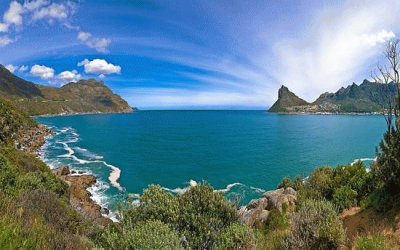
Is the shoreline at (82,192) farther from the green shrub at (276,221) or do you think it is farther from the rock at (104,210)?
the green shrub at (276,221)

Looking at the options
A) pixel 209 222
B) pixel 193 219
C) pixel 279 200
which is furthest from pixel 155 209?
pixel 279 200

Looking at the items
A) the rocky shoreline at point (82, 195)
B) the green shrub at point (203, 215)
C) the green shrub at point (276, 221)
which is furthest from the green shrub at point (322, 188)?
the rocky shoreline at point (82, 195)

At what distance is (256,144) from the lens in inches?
3708

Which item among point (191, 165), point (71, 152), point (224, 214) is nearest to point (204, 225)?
point (224, 214)

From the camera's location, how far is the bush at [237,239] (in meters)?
11.0

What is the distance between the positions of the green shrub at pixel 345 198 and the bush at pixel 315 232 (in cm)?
871

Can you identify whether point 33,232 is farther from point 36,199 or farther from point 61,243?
point 36,199

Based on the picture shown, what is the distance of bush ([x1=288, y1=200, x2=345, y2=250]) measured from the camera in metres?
11.6

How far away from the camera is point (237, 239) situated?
36.6 feet

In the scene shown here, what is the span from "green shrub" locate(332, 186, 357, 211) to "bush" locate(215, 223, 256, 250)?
1115cm

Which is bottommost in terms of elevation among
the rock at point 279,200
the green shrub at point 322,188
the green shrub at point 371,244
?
the rock at point 279,200

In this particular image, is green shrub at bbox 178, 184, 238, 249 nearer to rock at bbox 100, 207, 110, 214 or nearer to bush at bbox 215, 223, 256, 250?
bush at bbox 215, 223, 256, 250

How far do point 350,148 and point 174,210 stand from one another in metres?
81.9

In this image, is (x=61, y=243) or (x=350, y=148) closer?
(x=61, y=243)
